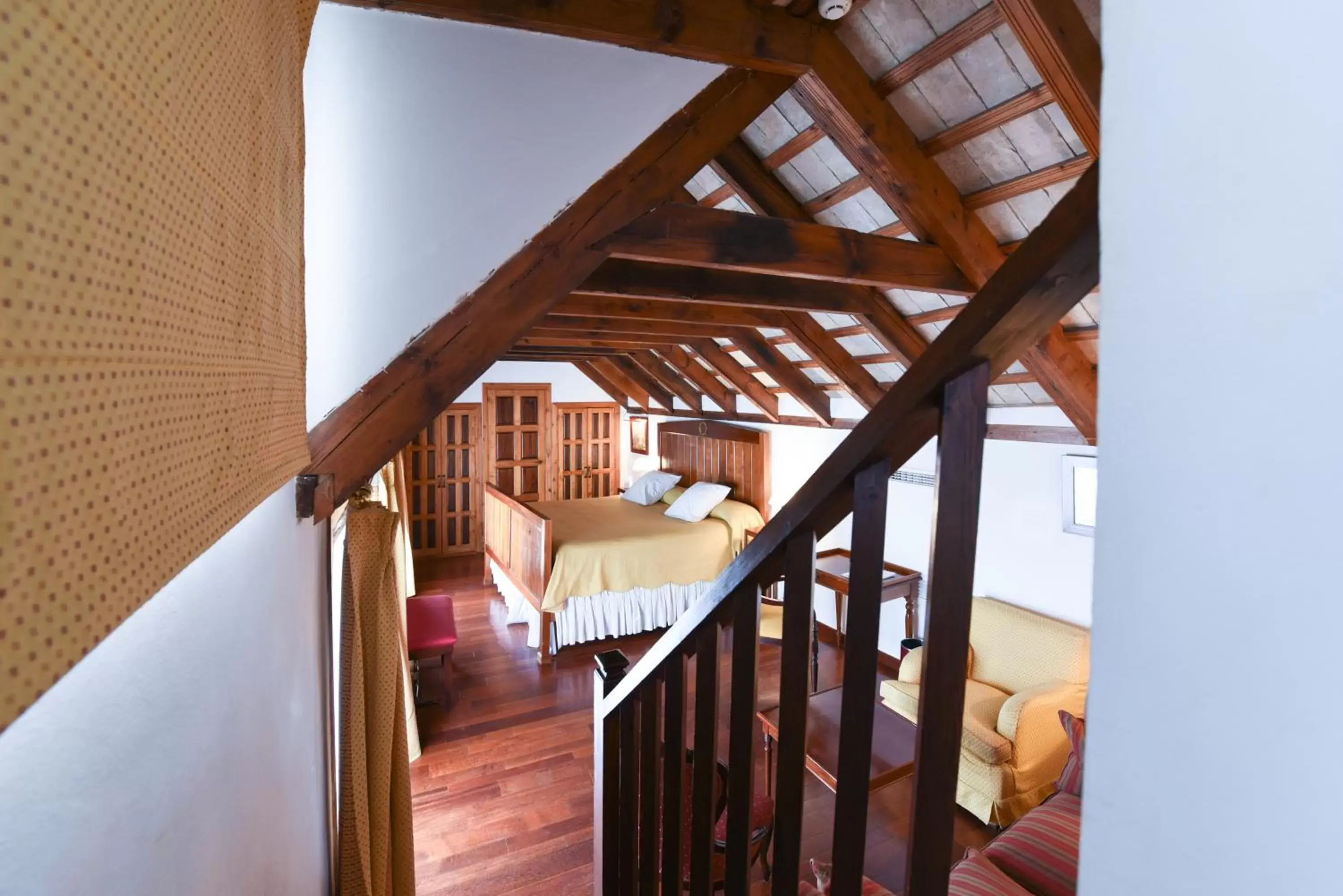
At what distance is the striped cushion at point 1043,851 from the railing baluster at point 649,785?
3.16 ft

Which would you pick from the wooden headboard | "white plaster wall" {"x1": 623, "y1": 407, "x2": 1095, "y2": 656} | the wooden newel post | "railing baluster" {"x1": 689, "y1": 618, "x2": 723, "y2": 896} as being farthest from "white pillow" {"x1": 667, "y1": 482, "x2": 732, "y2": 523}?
"railing baluster" {"x1": 689, "y1": 618, "x2": 723, "y2": 896}

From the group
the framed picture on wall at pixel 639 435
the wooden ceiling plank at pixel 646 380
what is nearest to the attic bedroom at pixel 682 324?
the wooden ceiling plank at pixel 646 380

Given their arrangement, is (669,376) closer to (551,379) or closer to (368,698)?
(551,379)

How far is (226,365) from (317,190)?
1262 mm

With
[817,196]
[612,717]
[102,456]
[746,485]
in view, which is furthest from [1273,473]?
[746,485]

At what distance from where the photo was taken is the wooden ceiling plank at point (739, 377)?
204 inches

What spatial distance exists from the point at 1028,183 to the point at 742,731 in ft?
7.34

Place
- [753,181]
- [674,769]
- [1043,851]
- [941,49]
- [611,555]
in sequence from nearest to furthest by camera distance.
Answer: [674,769] → [1043,851] → [941,49] → [753,181] → [611,555]

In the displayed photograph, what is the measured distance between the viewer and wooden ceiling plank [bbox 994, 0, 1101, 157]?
171cm

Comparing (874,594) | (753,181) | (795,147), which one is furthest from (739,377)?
(874,594)

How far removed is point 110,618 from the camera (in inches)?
11.2

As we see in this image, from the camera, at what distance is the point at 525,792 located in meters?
2.99

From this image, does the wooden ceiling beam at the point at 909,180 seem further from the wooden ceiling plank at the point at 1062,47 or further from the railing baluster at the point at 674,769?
the railing baluster at the point at 674,769

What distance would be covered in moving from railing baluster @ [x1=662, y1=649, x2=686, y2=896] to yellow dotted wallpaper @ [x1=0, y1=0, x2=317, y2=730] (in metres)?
0.88
